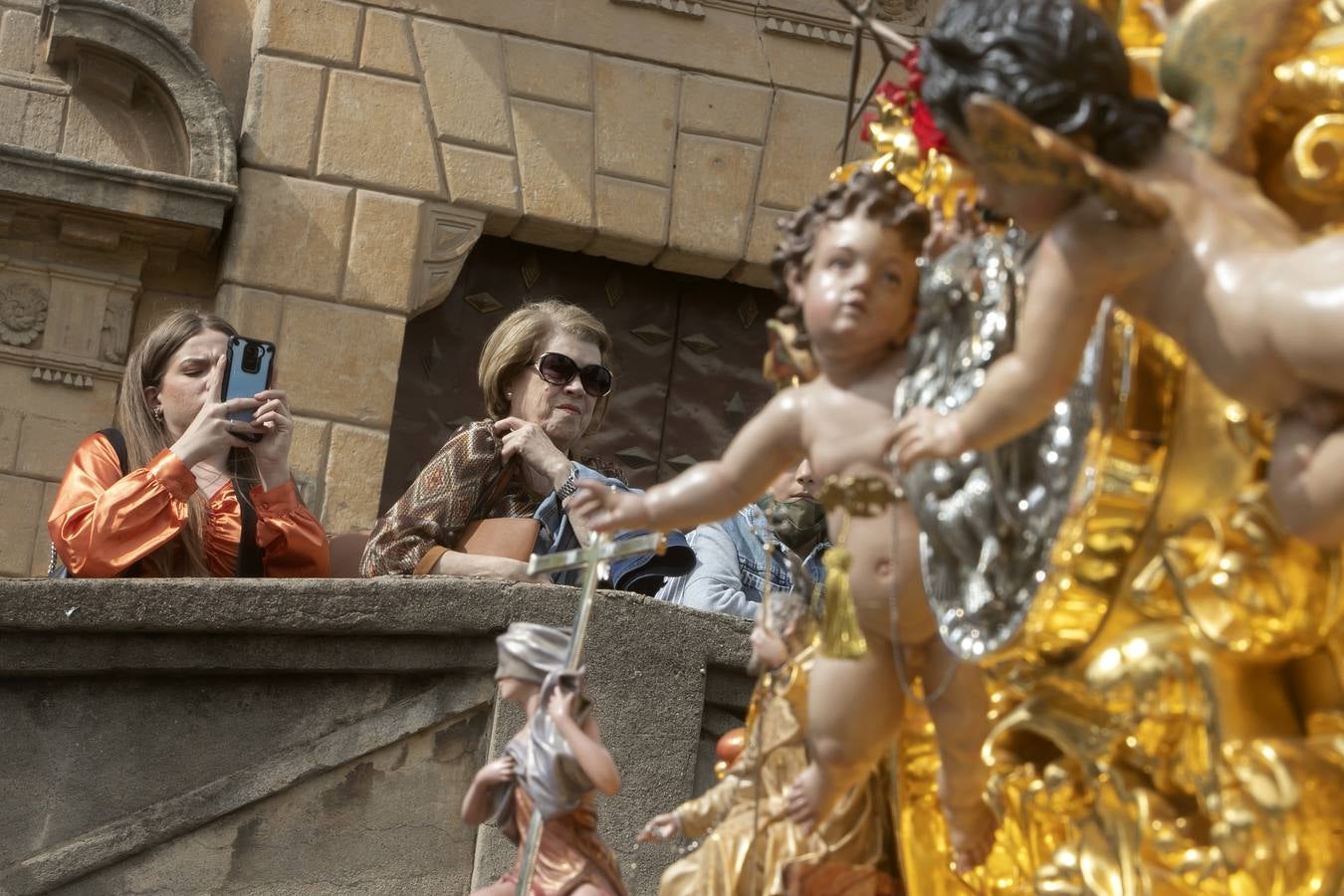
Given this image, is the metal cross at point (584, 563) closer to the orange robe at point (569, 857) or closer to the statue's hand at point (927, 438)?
the orange robe at point (569, 857)

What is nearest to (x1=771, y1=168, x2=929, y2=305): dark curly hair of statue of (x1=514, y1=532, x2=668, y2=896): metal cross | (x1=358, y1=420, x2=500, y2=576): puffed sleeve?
(x1=514, y1=532, x2=668, y2=896): metal cross

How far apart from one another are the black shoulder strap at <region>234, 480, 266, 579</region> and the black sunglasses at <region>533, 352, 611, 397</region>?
0.61m

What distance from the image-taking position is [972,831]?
101 inches

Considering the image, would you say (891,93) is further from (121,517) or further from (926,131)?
(121,517)

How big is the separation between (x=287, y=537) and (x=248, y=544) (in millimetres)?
72

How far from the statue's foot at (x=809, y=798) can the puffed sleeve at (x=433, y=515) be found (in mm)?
1679

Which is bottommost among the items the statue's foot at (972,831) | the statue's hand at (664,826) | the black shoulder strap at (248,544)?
the statue's hand at (664,826)

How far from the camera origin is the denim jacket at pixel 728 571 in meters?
4.29

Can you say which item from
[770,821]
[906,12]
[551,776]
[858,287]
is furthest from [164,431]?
[906,12]

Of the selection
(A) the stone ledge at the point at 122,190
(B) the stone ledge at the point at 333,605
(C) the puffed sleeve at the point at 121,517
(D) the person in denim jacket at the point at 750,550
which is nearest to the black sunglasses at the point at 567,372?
(D) the person in denim jacket at the point at 750,550

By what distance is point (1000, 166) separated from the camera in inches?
83.8

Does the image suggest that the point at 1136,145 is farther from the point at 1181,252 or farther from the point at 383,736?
the point at 383,736

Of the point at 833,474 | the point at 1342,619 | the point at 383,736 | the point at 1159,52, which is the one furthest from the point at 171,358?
the point at 1342,619

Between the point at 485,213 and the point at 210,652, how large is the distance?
131 inches
